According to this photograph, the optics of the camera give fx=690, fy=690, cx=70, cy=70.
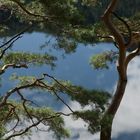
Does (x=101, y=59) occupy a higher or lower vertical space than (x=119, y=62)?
higher

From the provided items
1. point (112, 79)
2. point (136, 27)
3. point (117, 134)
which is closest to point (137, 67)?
point (112, 79)

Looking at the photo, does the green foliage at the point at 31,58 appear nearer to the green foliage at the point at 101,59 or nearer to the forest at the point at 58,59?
the forest at the point at 58,59

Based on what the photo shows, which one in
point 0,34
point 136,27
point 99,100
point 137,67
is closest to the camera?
point 99,100

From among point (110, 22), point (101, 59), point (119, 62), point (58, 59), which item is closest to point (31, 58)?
point (58, 59)

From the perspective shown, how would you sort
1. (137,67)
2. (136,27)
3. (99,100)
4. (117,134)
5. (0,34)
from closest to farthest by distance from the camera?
(99,100) → (0,34) → (136,27) → (117,134) → (137,67)

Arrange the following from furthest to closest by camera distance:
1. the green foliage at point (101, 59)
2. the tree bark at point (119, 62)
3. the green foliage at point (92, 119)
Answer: the green foliage at point (101, 59) < the tree bark at point (119, 62) < the green foliage at point (92, 119)

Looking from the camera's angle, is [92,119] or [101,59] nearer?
[92,119]

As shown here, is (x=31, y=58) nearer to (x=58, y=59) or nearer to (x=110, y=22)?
(x=58, y=59)

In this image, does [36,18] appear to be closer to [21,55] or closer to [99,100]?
[21,55]

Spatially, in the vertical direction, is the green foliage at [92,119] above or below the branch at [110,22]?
below

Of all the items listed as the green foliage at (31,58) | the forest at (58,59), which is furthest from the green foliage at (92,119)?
the green foliage at (31,58)

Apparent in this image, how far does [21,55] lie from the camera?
8.20m

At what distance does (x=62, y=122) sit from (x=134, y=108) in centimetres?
4474

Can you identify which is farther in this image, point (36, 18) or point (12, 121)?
point (12, 121)
